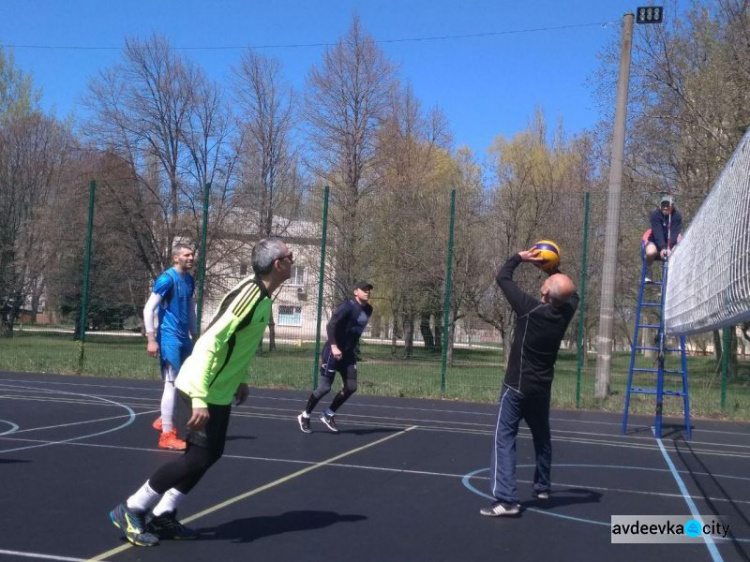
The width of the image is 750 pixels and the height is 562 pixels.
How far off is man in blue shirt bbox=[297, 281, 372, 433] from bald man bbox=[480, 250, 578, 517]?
12.7ft

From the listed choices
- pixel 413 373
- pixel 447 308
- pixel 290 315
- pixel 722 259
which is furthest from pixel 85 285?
pixel 722 259

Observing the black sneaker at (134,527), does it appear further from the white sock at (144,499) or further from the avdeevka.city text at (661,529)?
the avdeevka.city text at (661,529)

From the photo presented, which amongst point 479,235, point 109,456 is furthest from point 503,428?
point 479,235

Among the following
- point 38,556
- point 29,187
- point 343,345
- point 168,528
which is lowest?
point 38,556

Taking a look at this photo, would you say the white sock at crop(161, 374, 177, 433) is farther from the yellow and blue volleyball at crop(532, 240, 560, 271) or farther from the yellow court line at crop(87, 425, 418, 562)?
the yellow and blue volleyball at crop(532, 240, 560, 271)

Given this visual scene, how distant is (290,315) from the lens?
22516 millimetres

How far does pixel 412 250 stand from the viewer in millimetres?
27547

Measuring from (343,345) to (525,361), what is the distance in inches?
166

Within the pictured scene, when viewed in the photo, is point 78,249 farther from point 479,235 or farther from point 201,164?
point 479,235

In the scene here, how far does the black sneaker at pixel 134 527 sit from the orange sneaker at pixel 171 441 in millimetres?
A: 3306

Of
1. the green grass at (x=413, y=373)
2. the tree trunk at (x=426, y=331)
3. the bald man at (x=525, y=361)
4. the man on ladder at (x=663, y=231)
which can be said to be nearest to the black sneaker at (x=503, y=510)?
the bald man at (x=525, y=361)

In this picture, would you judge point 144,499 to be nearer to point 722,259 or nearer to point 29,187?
point 722,259

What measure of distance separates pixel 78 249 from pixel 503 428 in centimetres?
3665

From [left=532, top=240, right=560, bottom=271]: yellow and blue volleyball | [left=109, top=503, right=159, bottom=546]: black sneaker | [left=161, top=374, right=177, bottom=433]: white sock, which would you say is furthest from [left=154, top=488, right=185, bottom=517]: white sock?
[left=161, top=374, right=177, bottom=433]: white sock
